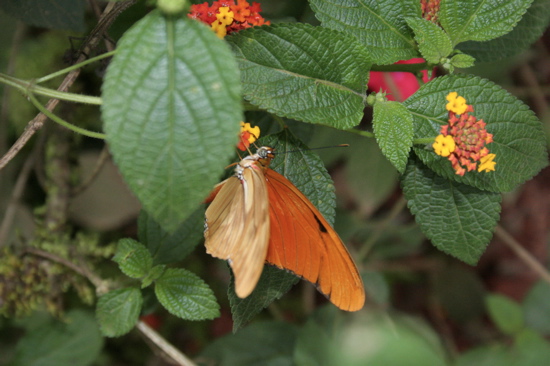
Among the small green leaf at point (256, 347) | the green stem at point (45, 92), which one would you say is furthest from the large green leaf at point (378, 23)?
the small green leaf at point (256, 347)

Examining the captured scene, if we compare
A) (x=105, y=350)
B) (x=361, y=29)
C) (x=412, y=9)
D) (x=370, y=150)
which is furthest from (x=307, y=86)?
(x=105, y=350)

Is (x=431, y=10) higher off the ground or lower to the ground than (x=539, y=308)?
higher

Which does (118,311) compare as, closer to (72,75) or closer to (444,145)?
(72,75)

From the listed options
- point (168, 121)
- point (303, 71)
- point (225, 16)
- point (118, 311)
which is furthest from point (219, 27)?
point (118, 311)

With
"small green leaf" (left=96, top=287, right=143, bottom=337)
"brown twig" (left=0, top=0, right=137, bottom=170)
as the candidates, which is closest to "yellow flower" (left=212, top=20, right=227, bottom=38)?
"brown twig" (left=0, top=0, right=137, bottom=170)

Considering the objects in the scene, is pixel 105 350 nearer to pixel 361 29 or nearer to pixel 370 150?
pixel 370 150
